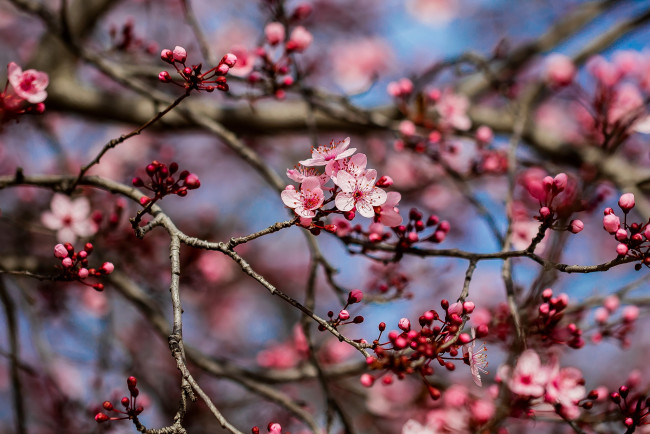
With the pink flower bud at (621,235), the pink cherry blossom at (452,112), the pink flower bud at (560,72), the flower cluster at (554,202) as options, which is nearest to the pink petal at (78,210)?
the pink cherry blossom at (452,112)

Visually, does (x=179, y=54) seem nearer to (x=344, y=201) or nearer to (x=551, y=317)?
(x=344, y=201)

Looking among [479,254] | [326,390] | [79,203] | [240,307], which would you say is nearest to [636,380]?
[479,254]

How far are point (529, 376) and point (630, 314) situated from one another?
106 centimetres

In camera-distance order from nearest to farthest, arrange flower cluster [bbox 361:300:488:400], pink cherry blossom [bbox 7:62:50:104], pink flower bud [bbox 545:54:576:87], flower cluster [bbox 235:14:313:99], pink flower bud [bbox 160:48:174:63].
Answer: flower cluster [bbox 361:300:488:400]
pink flower bud [bbox 160:48:174:63]
pink cherry blossom [bbox 7:62:50:104]
flower cluster [bbox 235:14:313:99]
pink flower bud [bbox 545:54:576:87]

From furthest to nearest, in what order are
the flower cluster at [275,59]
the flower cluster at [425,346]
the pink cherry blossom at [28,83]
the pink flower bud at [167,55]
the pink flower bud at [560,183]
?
the flower cluster at [275,59] → the pink cherry blossom at [28,83] → the pink flower bud at [560,183] → the pink flower bud at [167,55] → the flower cluster at [425,346]

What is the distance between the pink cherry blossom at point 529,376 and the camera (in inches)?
63.7

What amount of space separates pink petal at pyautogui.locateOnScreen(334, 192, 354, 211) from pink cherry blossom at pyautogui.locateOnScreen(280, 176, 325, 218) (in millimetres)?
49

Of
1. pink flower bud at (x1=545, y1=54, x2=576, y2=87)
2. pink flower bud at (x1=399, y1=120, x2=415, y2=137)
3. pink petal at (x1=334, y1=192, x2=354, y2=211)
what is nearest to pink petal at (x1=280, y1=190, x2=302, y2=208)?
pink petal at (x1=334, y1=192, x2=354, y2=211)

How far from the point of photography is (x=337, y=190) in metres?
1.71

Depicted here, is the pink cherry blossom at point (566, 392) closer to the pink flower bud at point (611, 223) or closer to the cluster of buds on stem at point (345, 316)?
the pink flower bud at point (611, 223)

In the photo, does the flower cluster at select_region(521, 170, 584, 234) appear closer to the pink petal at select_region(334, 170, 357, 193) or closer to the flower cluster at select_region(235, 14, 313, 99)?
the pink petal at select_region(334, 170, 357, 193)

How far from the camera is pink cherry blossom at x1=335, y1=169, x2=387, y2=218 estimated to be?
166cm

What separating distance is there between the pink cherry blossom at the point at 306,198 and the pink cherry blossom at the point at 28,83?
1.02 meters

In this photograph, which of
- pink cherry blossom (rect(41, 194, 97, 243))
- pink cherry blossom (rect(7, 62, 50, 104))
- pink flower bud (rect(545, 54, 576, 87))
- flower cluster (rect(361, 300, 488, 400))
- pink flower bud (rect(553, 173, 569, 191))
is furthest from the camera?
pink flower bud (rect(545, 54, 576, 87))
